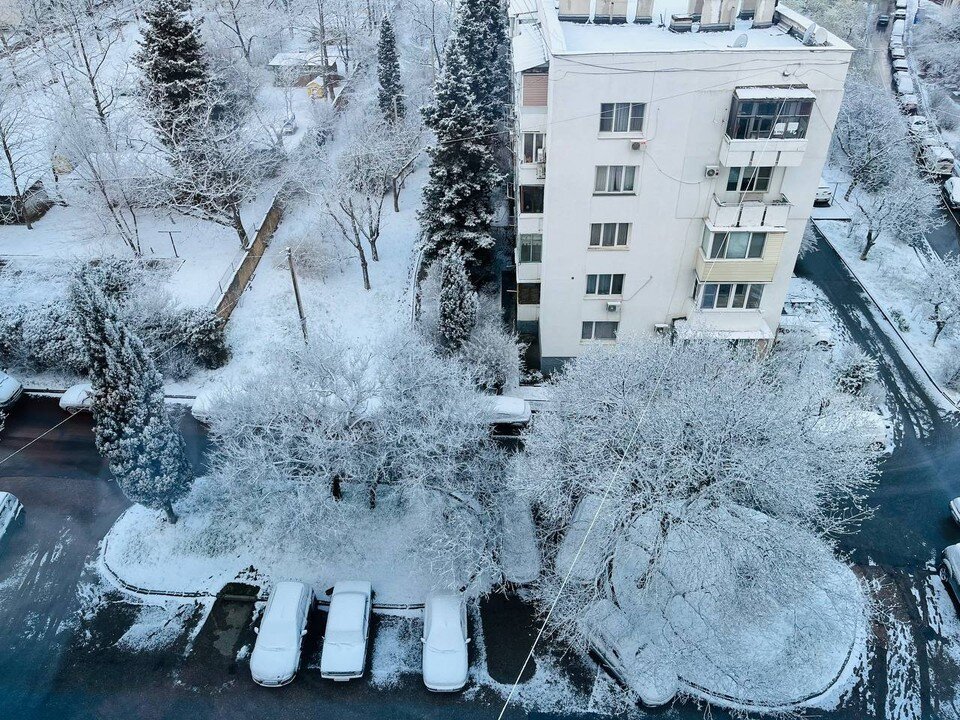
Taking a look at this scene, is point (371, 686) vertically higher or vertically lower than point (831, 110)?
lower

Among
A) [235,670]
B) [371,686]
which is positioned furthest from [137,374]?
[371,686]

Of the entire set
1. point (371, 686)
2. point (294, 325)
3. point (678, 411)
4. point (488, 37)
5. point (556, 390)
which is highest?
point (488, 37)

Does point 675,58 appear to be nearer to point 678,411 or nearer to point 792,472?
point 678,411

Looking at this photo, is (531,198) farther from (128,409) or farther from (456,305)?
(128,409)

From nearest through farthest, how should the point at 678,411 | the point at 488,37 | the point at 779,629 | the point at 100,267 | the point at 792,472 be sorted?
the point at 792,472
the point at 678,411
the point at 779,629
the point at 100,267
the point at 488,37

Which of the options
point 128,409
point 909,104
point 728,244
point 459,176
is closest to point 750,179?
point 728,244

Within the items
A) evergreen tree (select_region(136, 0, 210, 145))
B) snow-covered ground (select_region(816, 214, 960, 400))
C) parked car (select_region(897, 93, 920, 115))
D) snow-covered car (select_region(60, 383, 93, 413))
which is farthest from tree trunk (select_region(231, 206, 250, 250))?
parked car (select_region(897, 93, 920, 115))

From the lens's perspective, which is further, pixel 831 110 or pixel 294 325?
pixel 294 325
